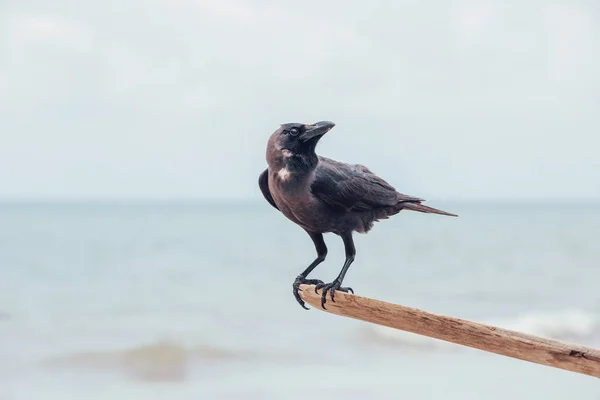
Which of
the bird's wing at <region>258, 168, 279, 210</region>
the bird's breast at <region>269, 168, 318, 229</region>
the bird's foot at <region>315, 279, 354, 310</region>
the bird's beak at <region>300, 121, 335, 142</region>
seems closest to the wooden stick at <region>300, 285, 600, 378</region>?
the bird's foot at <region>315, 279, 354, 310</region>

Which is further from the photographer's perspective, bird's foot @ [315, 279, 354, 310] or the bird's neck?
bird's foot @ [315, 279, 354, 310]

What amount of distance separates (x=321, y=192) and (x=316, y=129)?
0.70 ft

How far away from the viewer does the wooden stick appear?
83.8 inches


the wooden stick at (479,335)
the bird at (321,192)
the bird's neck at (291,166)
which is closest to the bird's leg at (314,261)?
the bird at (321,192)

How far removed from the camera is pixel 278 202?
251cm

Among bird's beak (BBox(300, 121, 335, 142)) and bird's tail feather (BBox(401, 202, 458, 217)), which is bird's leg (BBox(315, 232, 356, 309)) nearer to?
bird's tail feather (BBox(401, 202, 458, 217))

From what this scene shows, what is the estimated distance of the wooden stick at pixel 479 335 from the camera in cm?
213

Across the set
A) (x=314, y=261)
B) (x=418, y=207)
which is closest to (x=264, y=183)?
(x=314, y=261)

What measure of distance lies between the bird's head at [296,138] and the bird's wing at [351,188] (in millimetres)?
96

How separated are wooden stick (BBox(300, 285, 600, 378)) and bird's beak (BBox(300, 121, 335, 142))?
0.53 metres

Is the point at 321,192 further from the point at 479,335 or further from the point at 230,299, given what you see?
the point at 230,299

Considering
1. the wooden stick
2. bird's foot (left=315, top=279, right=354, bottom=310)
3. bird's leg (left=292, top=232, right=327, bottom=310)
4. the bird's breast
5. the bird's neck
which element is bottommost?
the wooden stick

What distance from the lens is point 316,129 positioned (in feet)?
7.79

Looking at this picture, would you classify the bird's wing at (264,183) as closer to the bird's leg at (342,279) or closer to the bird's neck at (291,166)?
the bird's neck at (291,166)
